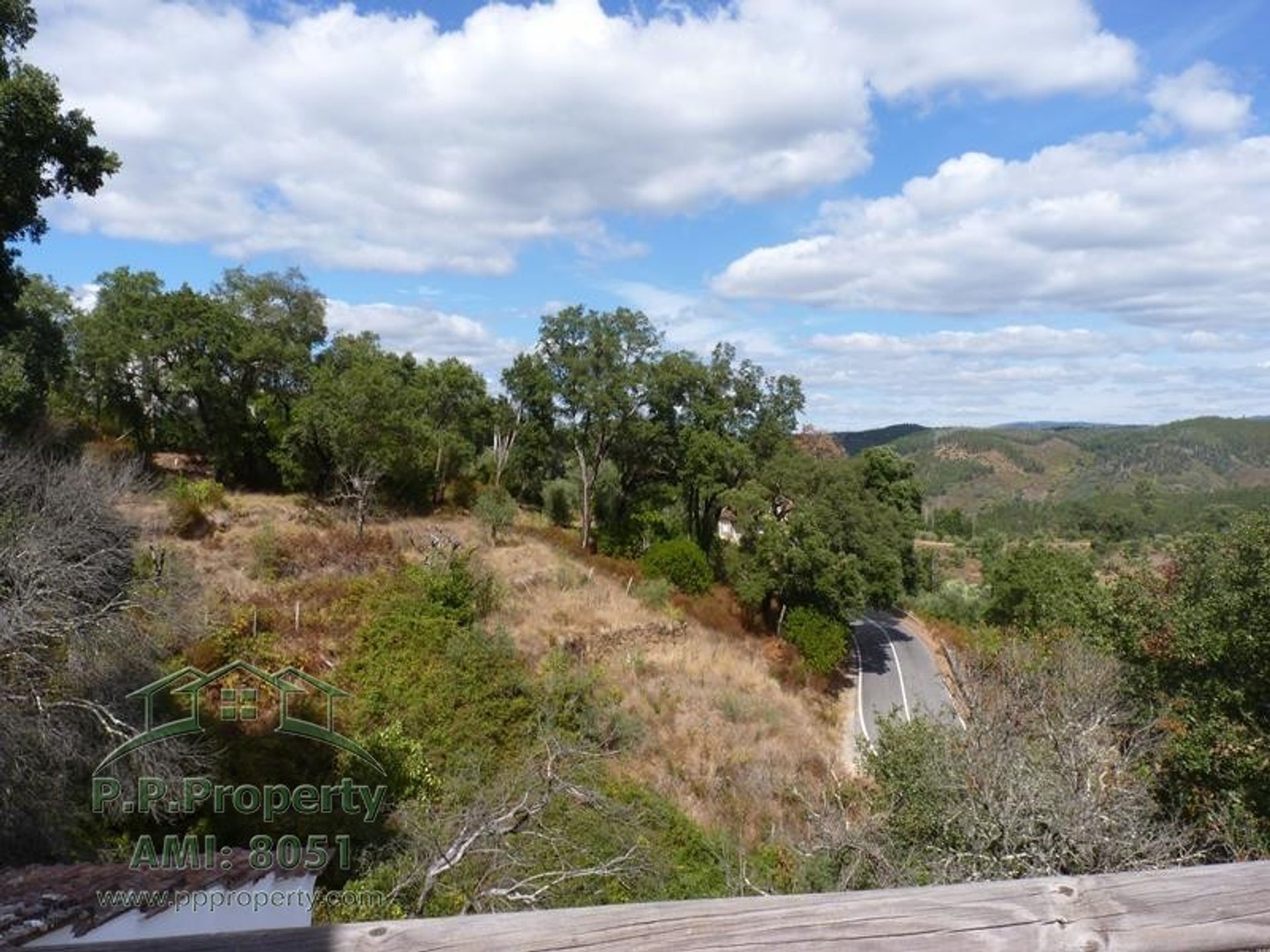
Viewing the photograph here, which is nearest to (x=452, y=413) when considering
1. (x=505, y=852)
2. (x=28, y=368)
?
(x=28, y=368)

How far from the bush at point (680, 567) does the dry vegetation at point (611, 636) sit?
1.06 m

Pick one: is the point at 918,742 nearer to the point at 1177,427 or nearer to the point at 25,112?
the point at 25,112

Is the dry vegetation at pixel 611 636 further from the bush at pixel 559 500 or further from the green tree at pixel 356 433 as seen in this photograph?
the bush at pixel 559 500

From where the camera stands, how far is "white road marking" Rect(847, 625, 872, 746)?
1892cm

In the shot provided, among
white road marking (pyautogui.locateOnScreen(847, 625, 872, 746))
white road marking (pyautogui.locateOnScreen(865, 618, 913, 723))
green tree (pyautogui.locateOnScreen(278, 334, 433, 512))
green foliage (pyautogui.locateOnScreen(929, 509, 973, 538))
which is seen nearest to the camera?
white road marking (pyautogui.locateOnScreen(847, 625, 872, 746))

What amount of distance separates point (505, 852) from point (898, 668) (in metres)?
19.9

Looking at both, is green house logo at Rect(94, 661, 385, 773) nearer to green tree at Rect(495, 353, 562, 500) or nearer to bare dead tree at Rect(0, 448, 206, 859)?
bare dead tree at Rect(0, 448, 206, 859)

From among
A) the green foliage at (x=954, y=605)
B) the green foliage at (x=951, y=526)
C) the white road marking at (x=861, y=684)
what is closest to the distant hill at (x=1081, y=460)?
the green foliage at (x=951, y=526)

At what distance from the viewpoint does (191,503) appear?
17.3 meters

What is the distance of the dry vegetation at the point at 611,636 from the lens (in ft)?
41.9

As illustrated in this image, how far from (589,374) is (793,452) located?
7178 millimetres

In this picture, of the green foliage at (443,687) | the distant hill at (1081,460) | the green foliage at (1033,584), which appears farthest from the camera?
the distant hill at (1081,460)

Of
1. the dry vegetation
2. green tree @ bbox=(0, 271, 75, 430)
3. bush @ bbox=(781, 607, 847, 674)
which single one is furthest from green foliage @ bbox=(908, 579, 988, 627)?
green tree @ bbox=(0, 271, 75, 430)

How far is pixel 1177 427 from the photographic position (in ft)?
519
